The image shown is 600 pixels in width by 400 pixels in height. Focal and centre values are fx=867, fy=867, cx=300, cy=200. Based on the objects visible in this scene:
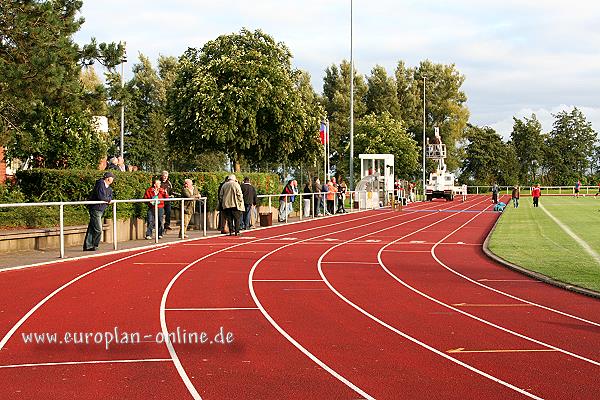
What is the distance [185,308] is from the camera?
34.6 feet

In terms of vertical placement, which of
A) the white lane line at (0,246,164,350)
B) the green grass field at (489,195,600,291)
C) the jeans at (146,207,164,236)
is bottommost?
the green grass field at (489,195,600,291)

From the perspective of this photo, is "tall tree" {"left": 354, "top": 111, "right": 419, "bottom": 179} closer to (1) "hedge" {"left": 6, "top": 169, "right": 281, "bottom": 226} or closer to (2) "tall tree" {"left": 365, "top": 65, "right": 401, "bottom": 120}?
(2) "tall tree" {"left": 365, "top": 65, "right": 401, "bottom": 120}

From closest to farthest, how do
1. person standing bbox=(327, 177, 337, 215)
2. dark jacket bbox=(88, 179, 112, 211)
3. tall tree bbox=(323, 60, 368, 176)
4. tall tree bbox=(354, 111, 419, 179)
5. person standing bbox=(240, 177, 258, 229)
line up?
dark jacket bbox=(88, 179, 112, 211) → person standing bbox=(240, 177, 258, 229) → person standing bbox=(327, 177, 337, 215) → tall tree bbox=(354, 111, 419, 179) → tall tree bbox=(323, 60, 368, 176)

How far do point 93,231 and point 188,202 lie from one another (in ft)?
22.7

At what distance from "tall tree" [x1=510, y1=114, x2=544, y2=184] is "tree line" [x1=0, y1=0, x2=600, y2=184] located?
24.2 ft

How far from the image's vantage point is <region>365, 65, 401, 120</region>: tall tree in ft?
300

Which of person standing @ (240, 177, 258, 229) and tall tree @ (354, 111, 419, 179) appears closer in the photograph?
person standing @ (240, 177, 258, 229)

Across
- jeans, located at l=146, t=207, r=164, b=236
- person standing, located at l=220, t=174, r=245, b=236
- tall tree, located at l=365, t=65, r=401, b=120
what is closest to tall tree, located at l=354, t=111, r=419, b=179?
tall tree, located at l=365, t=65, r=401, b=120

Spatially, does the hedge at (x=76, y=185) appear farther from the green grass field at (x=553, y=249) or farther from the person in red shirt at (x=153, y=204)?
the green grass field at (x=553, y=249)

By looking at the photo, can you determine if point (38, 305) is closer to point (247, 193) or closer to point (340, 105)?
point (247, 193)

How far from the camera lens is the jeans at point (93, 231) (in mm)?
Answer: 18000

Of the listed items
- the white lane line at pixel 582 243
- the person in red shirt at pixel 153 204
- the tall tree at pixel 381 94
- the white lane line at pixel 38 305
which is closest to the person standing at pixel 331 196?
the white lane line at pixel 582 243

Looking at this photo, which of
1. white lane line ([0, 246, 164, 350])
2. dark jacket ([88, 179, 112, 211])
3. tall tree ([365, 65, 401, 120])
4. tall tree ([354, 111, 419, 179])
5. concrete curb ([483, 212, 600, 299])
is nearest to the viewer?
white lane line ([0, 246, 164, 350])

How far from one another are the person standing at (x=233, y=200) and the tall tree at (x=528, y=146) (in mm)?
106987
